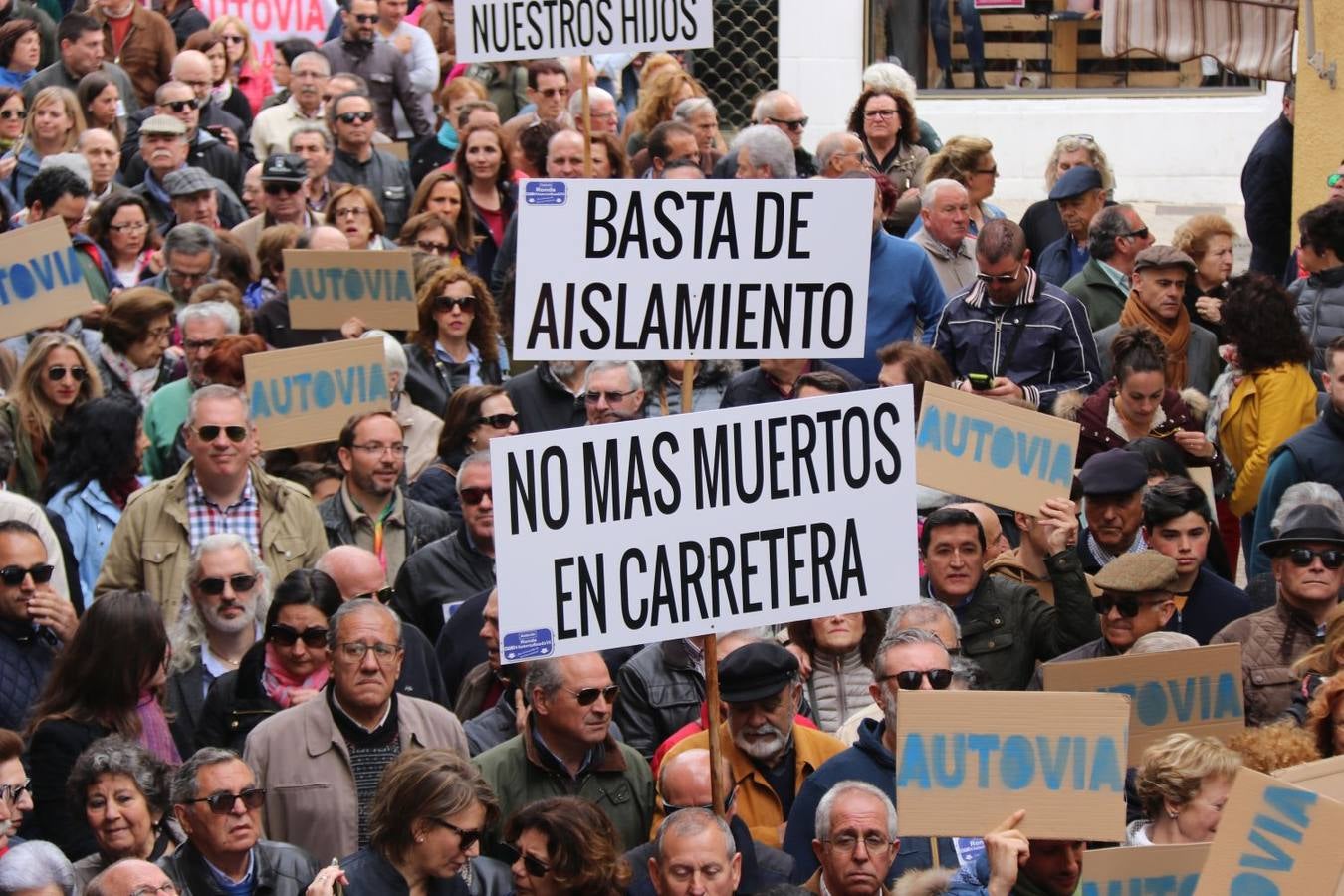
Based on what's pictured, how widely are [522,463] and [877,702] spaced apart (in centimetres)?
173

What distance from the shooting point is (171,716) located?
802cm

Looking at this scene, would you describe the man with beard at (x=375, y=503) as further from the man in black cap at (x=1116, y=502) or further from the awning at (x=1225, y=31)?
the awning at (x=1225, y=31)

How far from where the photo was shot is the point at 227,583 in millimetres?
8383

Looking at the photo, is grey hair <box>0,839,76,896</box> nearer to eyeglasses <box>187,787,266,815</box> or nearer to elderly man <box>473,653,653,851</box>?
eyeglasses <box>187,787,266,815</box>

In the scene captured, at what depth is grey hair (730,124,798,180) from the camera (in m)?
12.4

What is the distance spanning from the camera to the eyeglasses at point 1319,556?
26.6ft

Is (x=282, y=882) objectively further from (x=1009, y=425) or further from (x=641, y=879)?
(x=1009, y=425)

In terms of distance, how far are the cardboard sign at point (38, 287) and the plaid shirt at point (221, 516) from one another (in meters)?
1.54

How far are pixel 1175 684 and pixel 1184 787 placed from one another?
87 centimetres

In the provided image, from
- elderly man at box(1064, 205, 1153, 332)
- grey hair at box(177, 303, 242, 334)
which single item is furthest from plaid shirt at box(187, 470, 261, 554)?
elderly man at box(1064, 205, 1153, 332)

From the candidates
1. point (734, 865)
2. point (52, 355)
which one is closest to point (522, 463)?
point (734, 865)

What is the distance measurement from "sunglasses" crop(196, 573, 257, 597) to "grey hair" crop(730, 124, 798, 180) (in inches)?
180

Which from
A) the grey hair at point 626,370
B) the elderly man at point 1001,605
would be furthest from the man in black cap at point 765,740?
the grey hair at point 626,370

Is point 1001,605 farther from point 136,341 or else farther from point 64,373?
point 136,341
